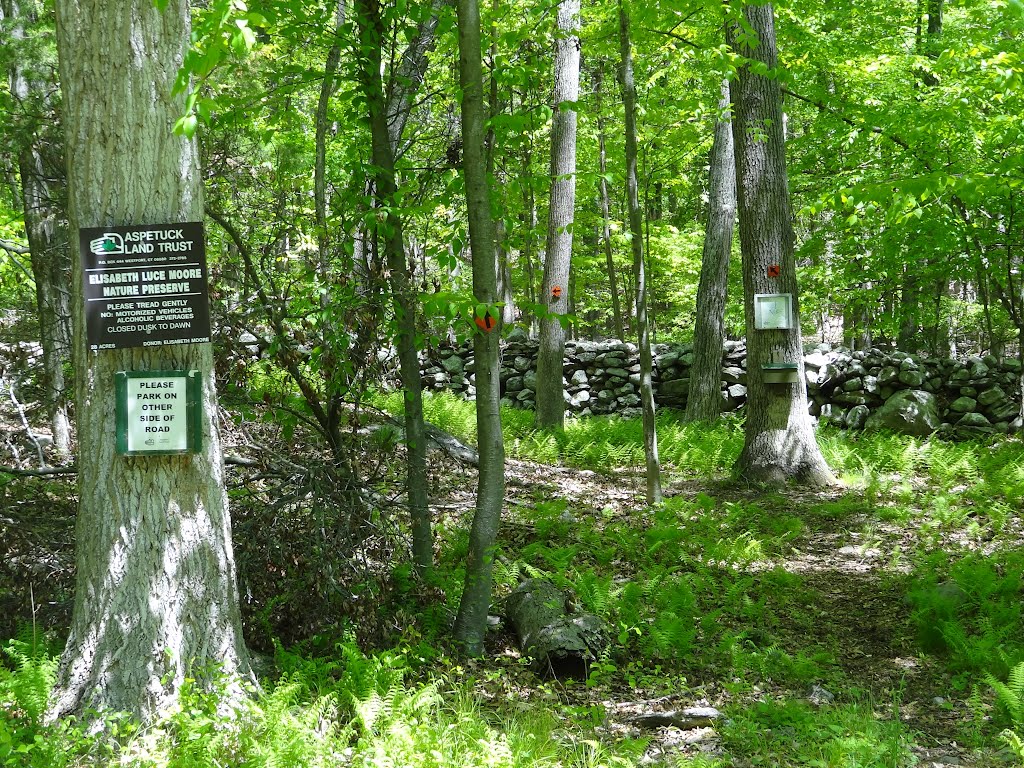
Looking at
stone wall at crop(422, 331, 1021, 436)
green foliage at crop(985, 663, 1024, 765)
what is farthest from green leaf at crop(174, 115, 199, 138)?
stone wall at crop(422, 331, 1021, 436)

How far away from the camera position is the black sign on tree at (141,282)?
3.13 meters

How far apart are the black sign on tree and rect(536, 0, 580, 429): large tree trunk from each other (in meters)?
7.69

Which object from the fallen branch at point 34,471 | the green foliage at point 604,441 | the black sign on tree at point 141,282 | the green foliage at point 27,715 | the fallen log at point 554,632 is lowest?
the fallen log at point 554,632

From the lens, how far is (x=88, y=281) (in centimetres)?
314

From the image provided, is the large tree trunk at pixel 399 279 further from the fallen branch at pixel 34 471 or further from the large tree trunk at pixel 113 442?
the fallen branch at pixel 34 471

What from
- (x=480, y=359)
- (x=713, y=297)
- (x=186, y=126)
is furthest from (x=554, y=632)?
(x=713, y=297)

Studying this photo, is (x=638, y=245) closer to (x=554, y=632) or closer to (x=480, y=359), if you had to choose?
(x=480, y=359)

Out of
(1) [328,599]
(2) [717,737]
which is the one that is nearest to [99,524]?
(1) [328,599]

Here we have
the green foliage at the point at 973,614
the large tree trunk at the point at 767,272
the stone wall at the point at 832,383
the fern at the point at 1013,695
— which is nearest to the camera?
the fern at the point at 1013,695

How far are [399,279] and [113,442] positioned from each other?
6.27ft

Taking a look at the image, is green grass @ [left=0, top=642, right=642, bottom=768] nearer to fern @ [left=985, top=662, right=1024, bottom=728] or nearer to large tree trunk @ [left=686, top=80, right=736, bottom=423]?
fern @ [left=985, top=662, right=1024, bottom=728]

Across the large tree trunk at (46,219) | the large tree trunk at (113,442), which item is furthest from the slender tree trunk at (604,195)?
the large tree trunk at (113,442)

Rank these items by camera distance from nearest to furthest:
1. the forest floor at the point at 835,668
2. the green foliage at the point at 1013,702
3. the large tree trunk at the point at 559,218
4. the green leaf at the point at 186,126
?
the green leaf at the point at 186,126 → the green foliage at the point at 1013,702 → the forest floor at the point at 835,668 → the large tree trunk at the point at 559,218

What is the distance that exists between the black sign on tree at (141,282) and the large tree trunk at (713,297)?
9.41 metres
